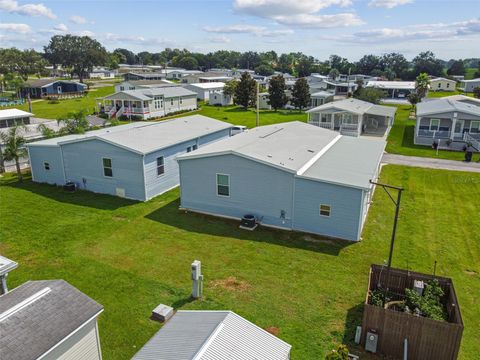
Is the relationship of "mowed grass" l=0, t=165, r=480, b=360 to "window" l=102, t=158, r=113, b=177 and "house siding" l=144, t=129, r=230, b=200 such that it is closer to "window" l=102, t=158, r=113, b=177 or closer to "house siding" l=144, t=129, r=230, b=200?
"house siding" l=144, t=129, r=230, b=200

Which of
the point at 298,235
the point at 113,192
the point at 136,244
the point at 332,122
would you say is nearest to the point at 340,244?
the point at 298,235

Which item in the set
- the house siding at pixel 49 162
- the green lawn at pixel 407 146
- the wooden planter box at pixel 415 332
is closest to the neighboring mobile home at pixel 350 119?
the green lawn at pixel 407 146

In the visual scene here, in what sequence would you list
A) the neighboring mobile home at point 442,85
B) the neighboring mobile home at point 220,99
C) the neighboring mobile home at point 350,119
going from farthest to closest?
the neighboring mobile home at point 442,85
the neighboring mobile home at point 220,99
the neighboring mobile home at point 350,119

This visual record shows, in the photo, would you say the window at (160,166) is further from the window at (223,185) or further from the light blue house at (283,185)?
the window at (223,185)

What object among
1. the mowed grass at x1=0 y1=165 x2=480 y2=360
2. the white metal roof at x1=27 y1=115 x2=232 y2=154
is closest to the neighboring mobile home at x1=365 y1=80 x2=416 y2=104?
the white metal roof at x1=27 y1=115 x2=232 y2=154

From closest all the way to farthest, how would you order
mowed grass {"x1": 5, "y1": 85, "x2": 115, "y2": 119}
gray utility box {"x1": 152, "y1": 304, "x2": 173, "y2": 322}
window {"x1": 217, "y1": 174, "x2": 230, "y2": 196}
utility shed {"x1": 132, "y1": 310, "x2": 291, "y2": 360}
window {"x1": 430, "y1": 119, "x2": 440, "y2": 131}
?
1. utility shed {"x1": 132, "y1": 310, "x2": 291, "y2": 360}
2. gray utility box {"x1": 152, "y1": 304, "x2": 173, "y2": 322}
3. window {"x1": 217, "y1": 174, "x2": 230, "y2": 196}
4. window {"x1": 430, "y1": 119, "x2": 440, "y2": 131}
5. mowed grass {"x1": 5, "y1": 85, "x2": 115, "y2": 119}

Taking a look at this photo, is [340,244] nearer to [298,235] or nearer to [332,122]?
[298,235]
